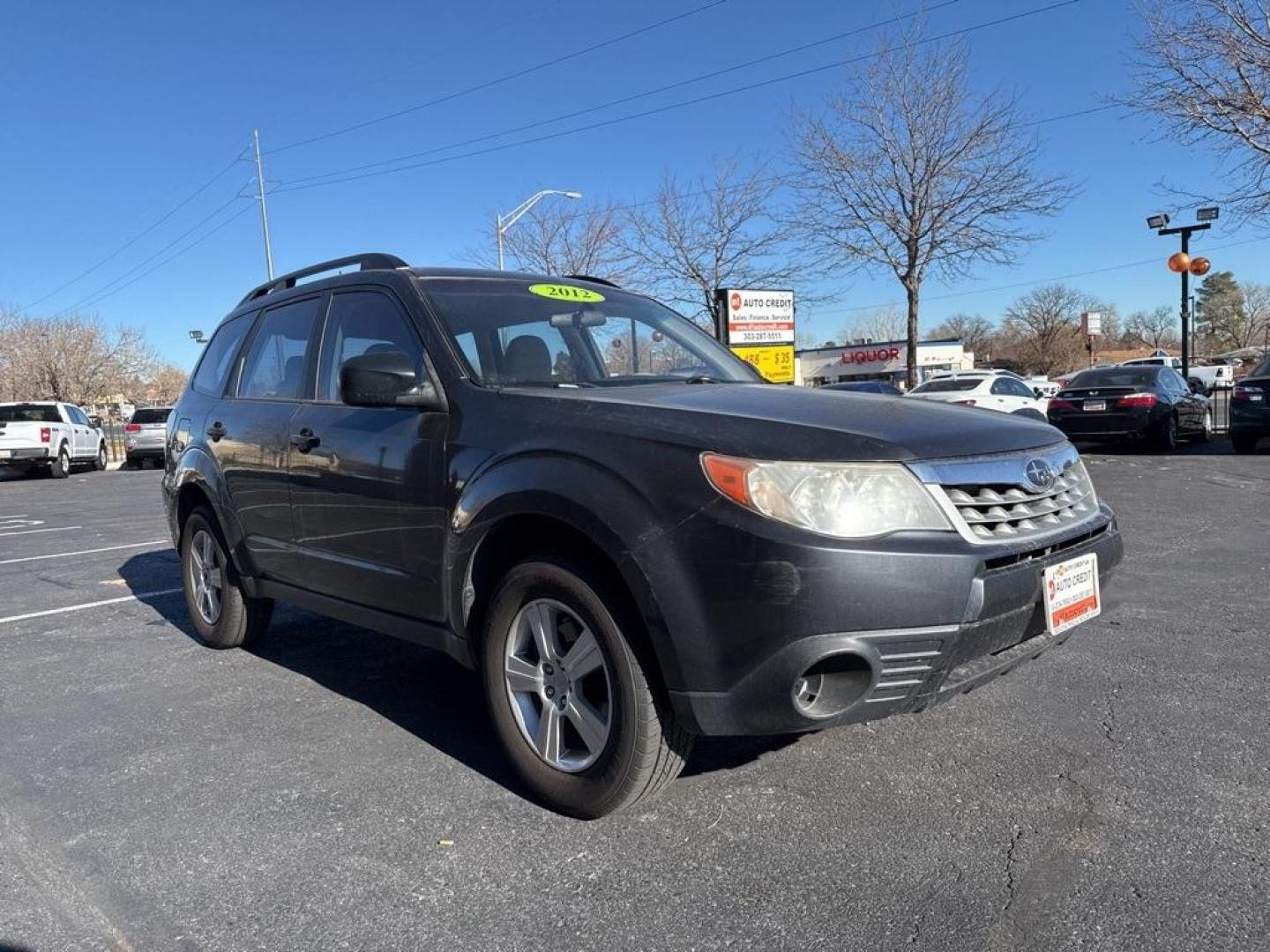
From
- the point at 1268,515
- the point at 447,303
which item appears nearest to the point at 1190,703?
the point at 447,303

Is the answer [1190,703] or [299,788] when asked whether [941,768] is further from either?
[299,788]

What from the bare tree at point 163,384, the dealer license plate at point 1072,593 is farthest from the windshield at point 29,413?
the bare tree at point 163,384

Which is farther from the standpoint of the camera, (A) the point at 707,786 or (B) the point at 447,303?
(B) the point at 447,303

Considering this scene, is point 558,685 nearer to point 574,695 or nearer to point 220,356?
point 574,695

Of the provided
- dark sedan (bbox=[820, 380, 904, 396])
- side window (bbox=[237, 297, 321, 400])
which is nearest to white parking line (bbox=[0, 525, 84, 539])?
side window (bbox=[237, 297, 321, 400])

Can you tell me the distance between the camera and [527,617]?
3020 millimetres

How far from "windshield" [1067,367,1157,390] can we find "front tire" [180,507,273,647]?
13.6 meters

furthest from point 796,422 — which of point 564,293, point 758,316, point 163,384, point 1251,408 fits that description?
point 163,384

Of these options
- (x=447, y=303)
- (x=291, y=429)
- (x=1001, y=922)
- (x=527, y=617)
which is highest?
(x=447, y=303)

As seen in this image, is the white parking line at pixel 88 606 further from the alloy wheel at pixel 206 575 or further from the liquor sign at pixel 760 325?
the liquor sign at pixel 760 325

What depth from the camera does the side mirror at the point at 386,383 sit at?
329 cm

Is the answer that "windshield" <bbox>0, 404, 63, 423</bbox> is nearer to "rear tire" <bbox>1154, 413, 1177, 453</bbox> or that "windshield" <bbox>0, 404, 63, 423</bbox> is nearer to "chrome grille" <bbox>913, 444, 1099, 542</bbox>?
"rear tire" <bbox>1154, 413, 1177, 453</bbox>

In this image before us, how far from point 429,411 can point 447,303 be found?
1.76 feet

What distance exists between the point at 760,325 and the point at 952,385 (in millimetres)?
3750
